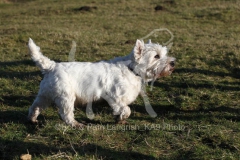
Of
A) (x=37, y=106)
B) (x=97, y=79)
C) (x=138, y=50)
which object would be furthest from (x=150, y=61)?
(x=37, y=106)

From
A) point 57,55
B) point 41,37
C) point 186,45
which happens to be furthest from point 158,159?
point 41,37

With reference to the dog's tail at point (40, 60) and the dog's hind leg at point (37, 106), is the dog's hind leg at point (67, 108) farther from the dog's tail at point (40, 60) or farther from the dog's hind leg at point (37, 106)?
the dog's tail at point (40, 60)

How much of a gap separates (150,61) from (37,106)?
2.22 m

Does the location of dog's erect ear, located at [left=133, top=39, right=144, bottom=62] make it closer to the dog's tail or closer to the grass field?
the grass field

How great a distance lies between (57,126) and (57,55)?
6.77 m

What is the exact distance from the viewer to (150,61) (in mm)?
6195

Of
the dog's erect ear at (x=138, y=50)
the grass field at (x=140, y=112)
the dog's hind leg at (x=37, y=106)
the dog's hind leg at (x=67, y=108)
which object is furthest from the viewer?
the dog's erect ear at (x=138, y=50)

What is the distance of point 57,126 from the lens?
5.84 metres

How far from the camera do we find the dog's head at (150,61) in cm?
610

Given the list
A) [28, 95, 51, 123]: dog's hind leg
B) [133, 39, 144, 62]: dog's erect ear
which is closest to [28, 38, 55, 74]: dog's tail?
[28, 95, 51, 123]: dog's hind leg

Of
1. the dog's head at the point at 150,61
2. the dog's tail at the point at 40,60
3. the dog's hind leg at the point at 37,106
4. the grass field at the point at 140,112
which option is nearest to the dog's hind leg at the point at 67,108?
the grass field at the point at 140,112

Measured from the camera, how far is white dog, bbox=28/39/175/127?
18.4 ft

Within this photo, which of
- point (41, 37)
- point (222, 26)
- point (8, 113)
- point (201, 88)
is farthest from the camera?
point (222, 26)

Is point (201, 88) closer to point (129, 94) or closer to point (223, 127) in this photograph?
point (223, 127)
